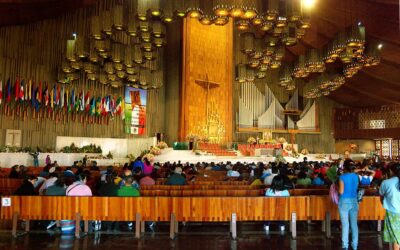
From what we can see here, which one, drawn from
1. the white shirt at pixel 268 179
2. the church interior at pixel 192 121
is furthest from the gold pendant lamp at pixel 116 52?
the white shirt at pixel 268 179

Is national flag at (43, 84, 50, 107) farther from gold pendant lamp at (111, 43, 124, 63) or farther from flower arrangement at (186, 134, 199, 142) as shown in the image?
flower arrangement at (186, 134, 199, 142)

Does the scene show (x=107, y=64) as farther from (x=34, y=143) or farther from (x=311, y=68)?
(x=311, y=68)

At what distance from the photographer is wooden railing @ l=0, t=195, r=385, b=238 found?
5.95 metres

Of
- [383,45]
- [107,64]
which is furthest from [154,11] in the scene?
[383,45]

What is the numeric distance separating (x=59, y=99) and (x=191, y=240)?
1417 centimetres

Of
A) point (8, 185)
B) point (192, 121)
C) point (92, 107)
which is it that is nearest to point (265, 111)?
point (192, 121)

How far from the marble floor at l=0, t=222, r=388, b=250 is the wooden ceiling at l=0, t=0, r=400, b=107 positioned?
8.84 meters

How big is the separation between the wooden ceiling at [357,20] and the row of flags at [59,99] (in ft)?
9.06

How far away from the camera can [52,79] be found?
18266 millimetres

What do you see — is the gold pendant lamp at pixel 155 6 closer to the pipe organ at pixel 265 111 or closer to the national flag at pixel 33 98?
the national flag at pixel 33 98

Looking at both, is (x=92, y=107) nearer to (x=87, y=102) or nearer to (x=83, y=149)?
(x=87, y=102)

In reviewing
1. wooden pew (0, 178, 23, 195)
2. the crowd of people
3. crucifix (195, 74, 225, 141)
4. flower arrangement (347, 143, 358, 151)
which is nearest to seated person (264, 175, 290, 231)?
the crowd of people

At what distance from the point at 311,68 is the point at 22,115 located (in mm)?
12439

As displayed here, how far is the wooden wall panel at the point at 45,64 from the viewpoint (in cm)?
1667
